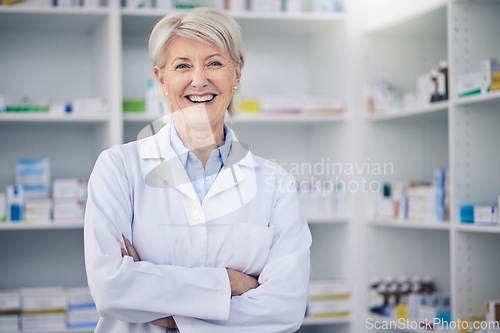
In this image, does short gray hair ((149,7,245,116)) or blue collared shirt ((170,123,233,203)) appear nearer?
short gray hair ((149,7,245,116))

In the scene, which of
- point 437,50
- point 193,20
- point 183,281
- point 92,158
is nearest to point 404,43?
point 437,50

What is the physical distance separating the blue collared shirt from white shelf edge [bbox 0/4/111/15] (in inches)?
63.6

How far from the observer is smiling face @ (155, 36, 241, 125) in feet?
5.69

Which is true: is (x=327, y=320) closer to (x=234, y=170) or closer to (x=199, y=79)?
(x=234, y=170)

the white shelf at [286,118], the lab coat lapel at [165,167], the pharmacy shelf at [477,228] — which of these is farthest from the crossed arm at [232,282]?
the white shelf at [286,118]

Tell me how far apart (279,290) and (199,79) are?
2.03 feet

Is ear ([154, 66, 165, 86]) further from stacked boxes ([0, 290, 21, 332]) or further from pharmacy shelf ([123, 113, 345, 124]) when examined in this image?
stacked boxes ([0, 290, 21, 332])

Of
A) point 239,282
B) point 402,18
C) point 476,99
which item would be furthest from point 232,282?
point 402,18

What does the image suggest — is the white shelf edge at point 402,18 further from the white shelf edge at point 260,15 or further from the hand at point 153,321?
the hand at point 153,321

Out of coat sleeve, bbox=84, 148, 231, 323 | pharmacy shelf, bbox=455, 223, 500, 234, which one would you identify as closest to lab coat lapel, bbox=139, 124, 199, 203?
coat sleeve, bbox=84, 148, 231, 323

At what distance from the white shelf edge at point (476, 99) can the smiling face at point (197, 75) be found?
A: 1.28 m

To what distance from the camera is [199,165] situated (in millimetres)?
1849

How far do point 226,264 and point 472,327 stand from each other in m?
1.48

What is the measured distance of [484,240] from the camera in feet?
9.32
